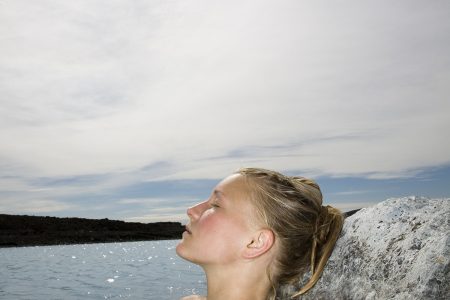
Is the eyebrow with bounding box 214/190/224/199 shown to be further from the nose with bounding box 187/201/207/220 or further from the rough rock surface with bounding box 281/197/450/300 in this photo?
the rough rock surface with bounding box 281/197/450/300

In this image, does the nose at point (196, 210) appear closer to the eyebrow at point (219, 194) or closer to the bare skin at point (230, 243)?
the bare skin at point (230, 243)

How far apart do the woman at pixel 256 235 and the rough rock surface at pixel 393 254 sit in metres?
0.39

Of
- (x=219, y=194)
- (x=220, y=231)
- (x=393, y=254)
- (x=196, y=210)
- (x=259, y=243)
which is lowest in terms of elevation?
(x=393, y=254)

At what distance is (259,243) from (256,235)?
60 millimetres

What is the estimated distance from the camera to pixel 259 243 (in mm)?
3443

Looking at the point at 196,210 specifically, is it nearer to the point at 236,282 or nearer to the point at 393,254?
the point at 236,282

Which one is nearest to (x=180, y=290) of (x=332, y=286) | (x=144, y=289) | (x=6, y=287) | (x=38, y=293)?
(x=144, y=289)

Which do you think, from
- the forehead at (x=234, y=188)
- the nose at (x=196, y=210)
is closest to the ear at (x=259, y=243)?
the forehead at (x=234, y=188)

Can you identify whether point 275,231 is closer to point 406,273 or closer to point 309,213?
point 309,213

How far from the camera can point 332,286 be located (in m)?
4.03

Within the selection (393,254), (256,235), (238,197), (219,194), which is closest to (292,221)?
(256,235)

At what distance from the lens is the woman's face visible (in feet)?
11.2

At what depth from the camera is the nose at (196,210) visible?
3.53 m

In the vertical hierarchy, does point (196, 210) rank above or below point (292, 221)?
above
